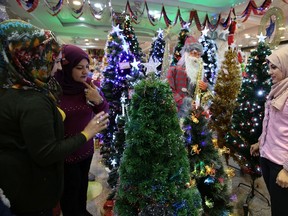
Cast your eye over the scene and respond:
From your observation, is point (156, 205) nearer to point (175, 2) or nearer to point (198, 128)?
point (198, 128)

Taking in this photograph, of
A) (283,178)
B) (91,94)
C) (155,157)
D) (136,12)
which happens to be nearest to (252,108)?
(283,178)

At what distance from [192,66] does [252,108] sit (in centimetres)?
93

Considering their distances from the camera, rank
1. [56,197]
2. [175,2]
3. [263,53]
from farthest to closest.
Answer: [175,2] → [263,53] → [56,197]

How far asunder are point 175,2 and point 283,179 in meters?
5.46

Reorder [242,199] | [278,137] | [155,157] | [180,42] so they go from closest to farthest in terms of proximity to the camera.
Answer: [155,157] < [278,137] < [242,199] < [180,42]

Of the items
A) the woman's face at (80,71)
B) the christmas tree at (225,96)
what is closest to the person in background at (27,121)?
the woman's face at (80,71)

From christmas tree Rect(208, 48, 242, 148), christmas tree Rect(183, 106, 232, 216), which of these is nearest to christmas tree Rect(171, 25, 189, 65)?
christmas tree Rect(208, 48, 242, 148)

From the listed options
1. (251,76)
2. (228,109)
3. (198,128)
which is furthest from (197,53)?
(198,128)

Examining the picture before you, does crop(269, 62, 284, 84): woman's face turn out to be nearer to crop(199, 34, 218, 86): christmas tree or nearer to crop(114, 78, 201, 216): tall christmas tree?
crop(114, 78, 201, 216): tall christmas tree

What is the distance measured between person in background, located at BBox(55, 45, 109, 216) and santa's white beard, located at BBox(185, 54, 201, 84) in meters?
1.47

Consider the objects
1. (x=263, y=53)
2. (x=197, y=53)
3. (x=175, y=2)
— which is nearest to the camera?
(x=263, y=53)

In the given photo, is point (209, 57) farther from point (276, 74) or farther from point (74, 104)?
point (74, 104)

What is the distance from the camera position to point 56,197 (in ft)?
3.56

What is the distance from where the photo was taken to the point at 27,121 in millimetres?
869
